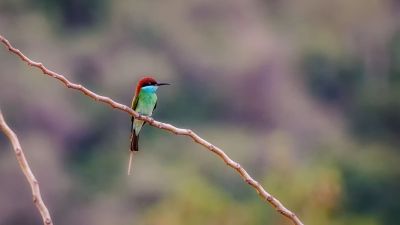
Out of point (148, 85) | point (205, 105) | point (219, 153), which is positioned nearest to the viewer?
point (219, 153)

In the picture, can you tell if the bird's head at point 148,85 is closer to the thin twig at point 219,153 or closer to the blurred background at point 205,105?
the thin twig at point 219,153

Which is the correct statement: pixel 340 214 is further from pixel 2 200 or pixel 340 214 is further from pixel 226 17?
pixel 226 17

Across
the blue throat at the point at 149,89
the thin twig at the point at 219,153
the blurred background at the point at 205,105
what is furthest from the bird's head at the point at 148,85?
the blurred background at the point at 205,105

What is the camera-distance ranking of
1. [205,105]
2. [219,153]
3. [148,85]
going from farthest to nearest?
[205,105] < [148,85] < [219,153]

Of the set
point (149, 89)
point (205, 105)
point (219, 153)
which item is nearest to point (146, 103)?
point (149, 89)

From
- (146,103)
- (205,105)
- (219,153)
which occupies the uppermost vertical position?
(205,105)

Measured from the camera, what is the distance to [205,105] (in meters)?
24.3

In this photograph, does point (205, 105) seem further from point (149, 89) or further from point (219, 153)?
point (219, 153)

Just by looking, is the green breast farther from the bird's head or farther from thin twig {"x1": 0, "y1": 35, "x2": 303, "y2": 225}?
thin twig {"x1": 0, "y1": 35, "x2": 303, "y2": 225}

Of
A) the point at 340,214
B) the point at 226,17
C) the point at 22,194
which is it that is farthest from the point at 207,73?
the point at 340,214

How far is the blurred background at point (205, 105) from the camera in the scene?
19453 millimetres

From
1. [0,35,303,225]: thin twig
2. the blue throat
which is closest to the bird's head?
the blue throat

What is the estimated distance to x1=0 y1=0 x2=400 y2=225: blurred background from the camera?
19453 millimetres

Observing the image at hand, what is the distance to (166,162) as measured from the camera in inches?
868
